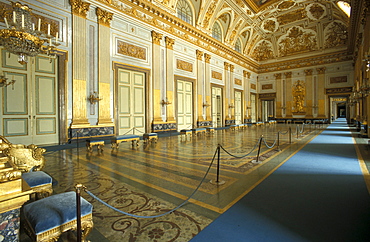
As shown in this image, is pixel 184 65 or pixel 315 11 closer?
pixel 184 65

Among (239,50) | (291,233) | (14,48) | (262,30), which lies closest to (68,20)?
(14,48)

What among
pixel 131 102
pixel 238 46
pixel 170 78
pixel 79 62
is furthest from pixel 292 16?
pixel 79 62

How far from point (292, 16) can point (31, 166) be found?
844 inches

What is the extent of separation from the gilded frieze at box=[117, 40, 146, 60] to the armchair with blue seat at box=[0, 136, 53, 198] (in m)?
7.04

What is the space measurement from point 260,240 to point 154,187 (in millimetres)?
1816

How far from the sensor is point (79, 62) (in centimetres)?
756

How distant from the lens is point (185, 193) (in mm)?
2918

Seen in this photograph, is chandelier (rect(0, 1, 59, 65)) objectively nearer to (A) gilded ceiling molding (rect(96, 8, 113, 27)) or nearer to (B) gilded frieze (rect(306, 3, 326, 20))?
(A) gilded ceiling molding (rect(96, 8, 113, 27))

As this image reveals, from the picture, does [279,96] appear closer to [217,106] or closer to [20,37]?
[217,106]

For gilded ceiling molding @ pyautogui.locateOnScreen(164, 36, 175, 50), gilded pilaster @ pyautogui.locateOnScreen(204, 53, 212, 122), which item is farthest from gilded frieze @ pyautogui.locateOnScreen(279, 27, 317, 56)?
gilded ceiling molding @ pyautogui.locateOnScreen(164, 36, 175, 50)

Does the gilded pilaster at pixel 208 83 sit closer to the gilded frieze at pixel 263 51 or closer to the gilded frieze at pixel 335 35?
the gilded frieze at pixel 263 51

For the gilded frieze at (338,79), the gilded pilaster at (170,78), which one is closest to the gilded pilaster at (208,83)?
the gilded pilaster at (170,78)

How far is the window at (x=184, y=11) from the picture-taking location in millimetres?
12102

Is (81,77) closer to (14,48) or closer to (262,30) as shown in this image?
(14,48)
